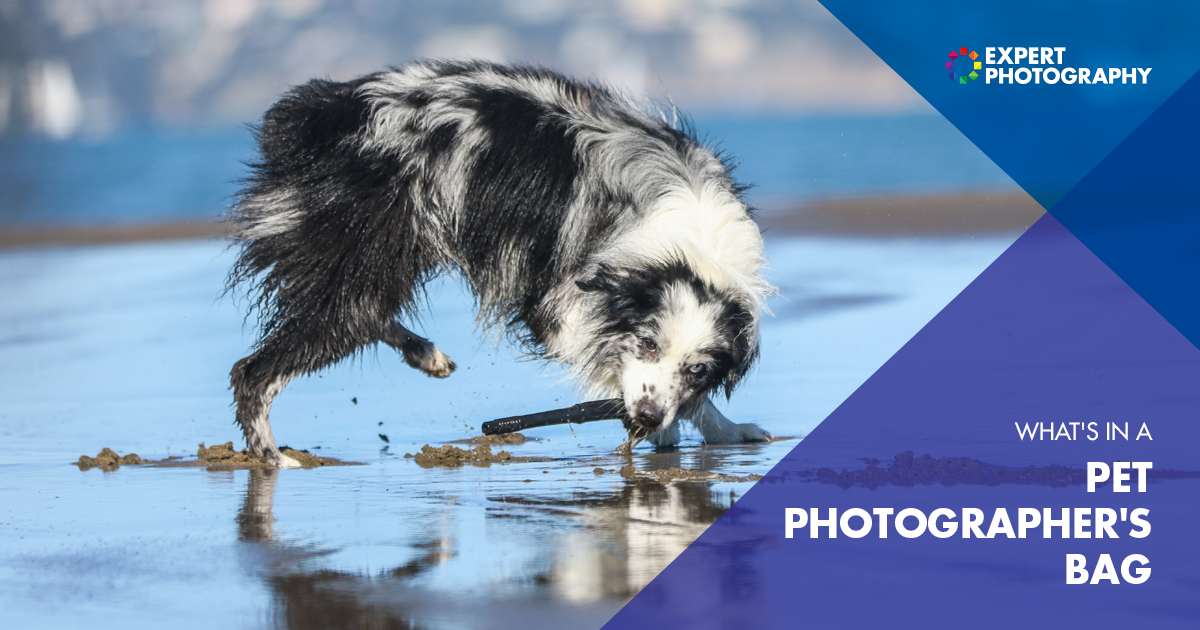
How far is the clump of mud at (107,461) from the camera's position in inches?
184

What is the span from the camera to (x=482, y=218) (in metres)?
4.94

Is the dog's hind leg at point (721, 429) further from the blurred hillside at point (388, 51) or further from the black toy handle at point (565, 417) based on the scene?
the blurred hillside at point (388, 51)

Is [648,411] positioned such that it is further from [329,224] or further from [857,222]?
[857,222]

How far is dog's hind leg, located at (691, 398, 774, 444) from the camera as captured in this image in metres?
5.02

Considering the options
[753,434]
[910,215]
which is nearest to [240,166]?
[910,215]

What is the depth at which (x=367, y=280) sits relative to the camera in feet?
16.1

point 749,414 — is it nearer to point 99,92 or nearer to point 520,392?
point 520,392

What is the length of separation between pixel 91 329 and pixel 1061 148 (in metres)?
9.83

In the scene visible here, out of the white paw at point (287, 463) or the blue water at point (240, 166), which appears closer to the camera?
the white paw at point (287, 463)

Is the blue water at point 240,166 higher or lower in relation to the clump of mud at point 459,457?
higher

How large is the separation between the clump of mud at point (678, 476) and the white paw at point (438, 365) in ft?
5.39

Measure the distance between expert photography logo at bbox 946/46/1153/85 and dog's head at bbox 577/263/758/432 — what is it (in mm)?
9899

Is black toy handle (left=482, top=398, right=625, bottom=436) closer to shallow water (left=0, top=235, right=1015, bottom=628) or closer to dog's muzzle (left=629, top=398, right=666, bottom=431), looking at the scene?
shallow water (left=0, top=235, right=1015, bottom=628)
